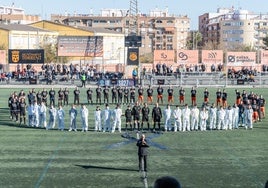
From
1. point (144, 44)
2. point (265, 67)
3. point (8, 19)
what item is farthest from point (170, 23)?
point (265, 67)

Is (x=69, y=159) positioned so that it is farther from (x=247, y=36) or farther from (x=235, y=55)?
(x=247, y=36)

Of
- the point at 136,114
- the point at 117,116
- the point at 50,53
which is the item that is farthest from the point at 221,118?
the point at 50,53

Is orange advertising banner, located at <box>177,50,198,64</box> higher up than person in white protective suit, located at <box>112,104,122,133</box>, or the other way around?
orange advertising banner, located at <box>177,50,198,64</box>

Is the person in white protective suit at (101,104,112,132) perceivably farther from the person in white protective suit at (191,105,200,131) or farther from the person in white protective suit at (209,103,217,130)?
the person in white protective suit at (209,103,217,130)

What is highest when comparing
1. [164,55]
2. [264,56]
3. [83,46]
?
[83,46]

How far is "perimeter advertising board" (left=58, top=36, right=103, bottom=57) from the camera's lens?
62688 mm

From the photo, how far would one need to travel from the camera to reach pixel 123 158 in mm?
22031

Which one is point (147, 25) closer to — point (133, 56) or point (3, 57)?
point (3, 57)

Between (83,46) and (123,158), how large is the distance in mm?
41601

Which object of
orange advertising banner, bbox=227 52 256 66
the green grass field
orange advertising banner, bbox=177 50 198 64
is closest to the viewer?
the green grass field

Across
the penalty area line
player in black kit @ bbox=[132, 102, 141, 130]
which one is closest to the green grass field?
the penalty area line

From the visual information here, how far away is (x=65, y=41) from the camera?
63625 millimetres

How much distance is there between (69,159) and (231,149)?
5517 millimetres

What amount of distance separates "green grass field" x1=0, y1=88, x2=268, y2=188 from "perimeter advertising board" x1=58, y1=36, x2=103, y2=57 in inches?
1307
